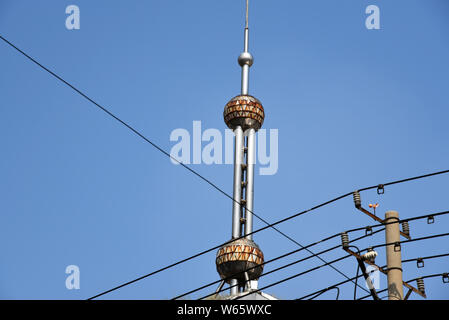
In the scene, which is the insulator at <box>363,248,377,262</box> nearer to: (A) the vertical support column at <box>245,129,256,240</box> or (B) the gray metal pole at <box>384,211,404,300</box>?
(B) the gray metal pole at <box>384,211,404,300</box>

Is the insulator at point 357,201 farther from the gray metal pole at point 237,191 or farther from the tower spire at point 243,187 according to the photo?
the gray metal pole at point 237,191

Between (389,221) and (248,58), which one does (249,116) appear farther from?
(389,221)

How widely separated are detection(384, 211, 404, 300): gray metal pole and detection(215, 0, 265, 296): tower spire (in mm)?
24866

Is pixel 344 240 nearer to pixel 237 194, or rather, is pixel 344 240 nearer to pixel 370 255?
pixel 370 255

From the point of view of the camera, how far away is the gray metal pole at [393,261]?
55.9 ft

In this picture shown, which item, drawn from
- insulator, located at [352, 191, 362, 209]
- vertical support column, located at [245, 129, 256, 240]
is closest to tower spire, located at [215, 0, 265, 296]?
vertical support column, located at [245, 129, 256, 240]

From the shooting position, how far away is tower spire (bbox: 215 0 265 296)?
1839 inches
